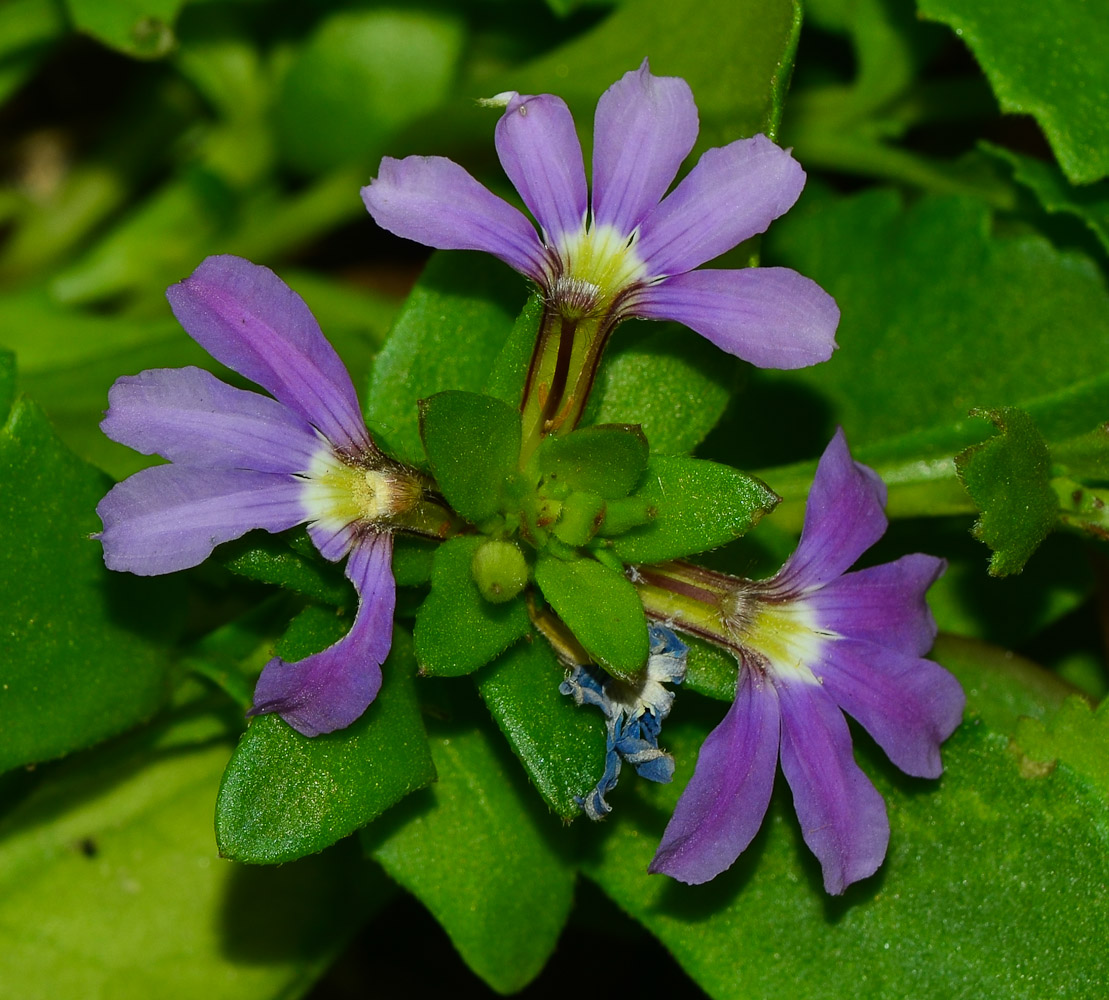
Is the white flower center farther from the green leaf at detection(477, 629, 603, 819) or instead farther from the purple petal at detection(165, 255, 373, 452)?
the green leaf at detection(477, 629, 603, 819)

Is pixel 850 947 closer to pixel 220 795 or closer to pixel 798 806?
pixel 798 806

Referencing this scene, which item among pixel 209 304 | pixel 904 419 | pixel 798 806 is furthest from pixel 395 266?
pixel 798 806

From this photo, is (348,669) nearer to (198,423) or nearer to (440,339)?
(198,423)

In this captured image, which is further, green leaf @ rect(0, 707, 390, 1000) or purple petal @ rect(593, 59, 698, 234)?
green leaf @ rect(0, 707, 390, 1000)

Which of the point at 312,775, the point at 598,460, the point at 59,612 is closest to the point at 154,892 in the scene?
Result: the point at 59,612

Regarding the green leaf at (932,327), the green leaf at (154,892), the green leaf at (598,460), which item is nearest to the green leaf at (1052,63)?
the green leaf at (932,327)

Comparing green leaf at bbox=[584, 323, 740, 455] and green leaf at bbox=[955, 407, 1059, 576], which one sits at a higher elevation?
green leaf at bbox=[955, 407, 1059, 576]

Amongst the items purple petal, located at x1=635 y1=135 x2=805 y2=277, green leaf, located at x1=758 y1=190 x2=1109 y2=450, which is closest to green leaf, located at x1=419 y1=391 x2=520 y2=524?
purple petal, located at x1=635 y1=135 x2=805 y2=277
